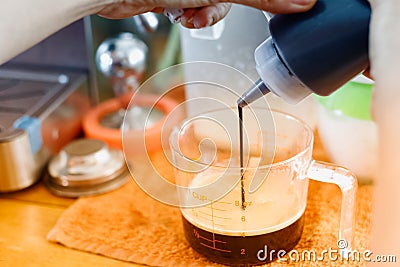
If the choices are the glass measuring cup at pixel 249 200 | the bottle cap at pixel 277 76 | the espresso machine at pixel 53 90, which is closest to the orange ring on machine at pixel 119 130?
the espresso machine at pixel 53 90

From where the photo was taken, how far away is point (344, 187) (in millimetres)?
577

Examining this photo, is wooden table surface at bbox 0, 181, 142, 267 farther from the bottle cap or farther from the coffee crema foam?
the bottle cap

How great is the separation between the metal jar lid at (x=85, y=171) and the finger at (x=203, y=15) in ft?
0.81

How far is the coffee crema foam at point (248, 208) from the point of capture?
1.91ft

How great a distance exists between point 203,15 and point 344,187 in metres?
0.20

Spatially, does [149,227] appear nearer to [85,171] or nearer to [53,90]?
[85,171]

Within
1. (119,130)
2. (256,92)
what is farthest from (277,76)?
(119,130)

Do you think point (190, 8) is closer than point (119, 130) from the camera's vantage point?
Yes

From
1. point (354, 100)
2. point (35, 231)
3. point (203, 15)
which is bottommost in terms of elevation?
point (35, 231)

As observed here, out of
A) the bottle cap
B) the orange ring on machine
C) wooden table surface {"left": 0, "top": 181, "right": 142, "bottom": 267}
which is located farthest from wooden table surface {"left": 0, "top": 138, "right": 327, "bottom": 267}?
the bottle cap

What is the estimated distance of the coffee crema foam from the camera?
583mm

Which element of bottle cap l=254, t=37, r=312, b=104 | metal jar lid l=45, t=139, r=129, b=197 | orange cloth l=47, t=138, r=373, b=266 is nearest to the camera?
bottle cap l=254, t=37, r=312, b=104

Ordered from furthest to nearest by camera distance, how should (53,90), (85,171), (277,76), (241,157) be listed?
Answer: (53,90), (85,171), (241,157), (277,76)

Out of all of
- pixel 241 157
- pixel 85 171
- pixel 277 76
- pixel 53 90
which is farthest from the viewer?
pixel 53 90
